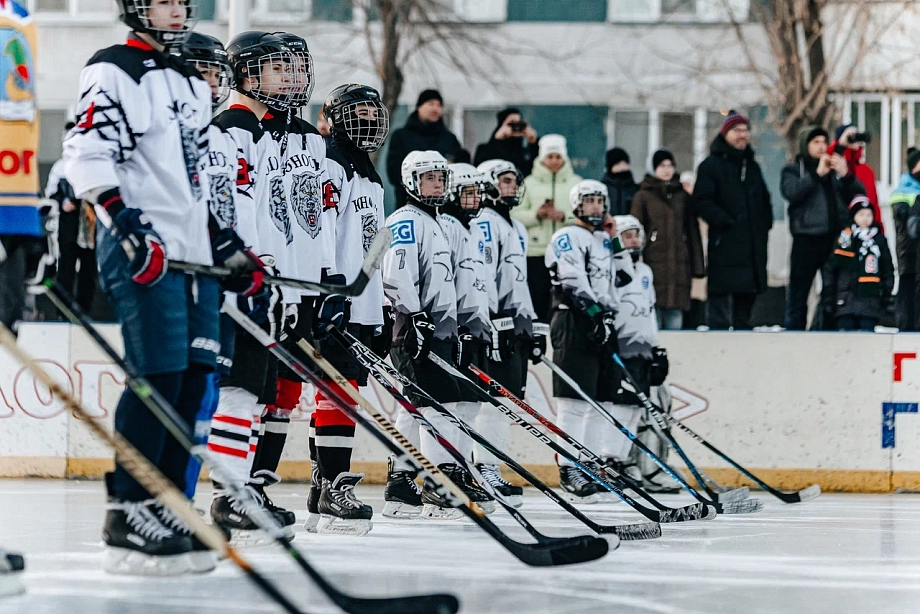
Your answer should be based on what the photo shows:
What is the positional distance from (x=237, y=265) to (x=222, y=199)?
46 cm

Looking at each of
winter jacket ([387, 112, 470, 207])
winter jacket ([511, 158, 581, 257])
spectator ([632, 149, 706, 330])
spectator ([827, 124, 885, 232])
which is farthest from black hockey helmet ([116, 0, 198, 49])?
spectator ([827, 124, 885, 232])

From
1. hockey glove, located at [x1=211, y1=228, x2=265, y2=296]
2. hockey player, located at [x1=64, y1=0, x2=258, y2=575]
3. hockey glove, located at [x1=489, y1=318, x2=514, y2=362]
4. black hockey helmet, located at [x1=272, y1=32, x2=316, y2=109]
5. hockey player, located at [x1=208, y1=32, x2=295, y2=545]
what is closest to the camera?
hockey player, located at [x1=64, y1=0, x2=258, y2=575]

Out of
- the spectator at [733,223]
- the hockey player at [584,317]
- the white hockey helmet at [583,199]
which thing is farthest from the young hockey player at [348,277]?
the spectator at [733,223]

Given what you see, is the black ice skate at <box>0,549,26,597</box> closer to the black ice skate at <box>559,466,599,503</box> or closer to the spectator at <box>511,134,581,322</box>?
the black ice skate at <box>559,466,599,503</box>

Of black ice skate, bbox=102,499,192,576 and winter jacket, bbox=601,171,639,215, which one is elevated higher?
winter jacket, bbox=601,171,639,215

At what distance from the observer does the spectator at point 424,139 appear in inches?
356

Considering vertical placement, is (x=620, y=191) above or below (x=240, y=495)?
above

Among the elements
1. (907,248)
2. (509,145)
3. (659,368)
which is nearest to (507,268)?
(659,368)

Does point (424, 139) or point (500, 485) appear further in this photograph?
point (424, 139)

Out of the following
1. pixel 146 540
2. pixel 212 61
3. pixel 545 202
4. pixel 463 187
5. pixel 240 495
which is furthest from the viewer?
pixel 545 202

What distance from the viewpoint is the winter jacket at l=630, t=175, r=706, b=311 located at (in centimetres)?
933

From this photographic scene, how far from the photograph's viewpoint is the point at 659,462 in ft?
22.6

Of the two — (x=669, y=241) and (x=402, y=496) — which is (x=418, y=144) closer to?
(x=669, y=241)

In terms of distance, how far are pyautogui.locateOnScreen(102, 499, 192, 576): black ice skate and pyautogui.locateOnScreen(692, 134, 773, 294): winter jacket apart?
5.92m
